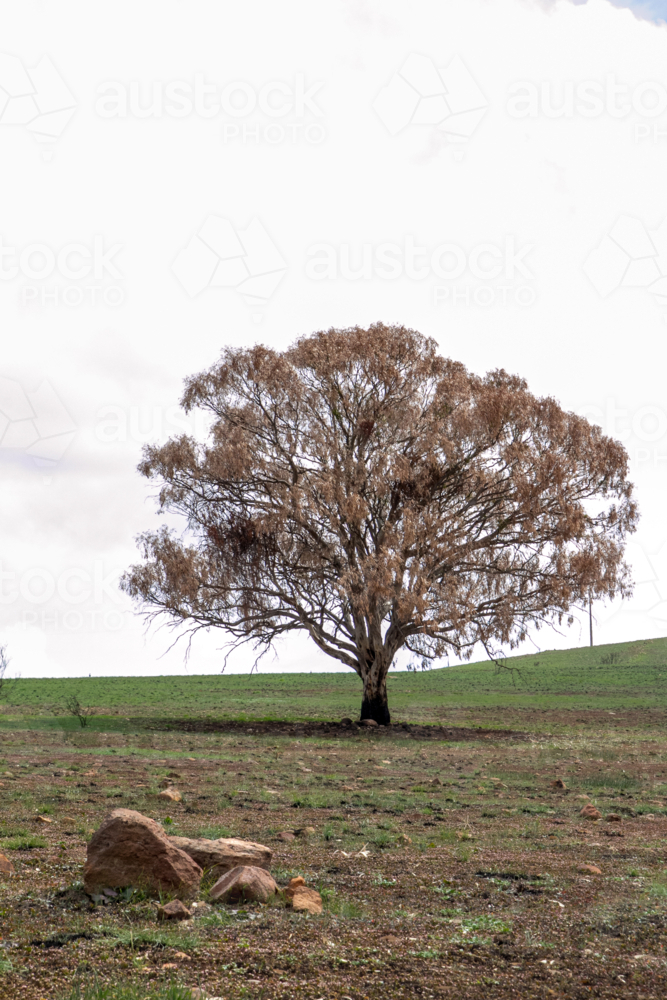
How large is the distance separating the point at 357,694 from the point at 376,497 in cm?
2323

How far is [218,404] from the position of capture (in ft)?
99.9

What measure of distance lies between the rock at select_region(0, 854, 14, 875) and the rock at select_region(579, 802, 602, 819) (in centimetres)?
774

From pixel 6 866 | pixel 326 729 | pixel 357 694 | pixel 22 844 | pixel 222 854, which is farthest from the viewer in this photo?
pixel 357 694

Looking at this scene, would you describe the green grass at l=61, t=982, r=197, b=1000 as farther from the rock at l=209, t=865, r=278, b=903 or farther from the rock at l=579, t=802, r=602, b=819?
the rock at l=579, t=802, r=602, b=819

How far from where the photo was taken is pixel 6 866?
7.74 metres

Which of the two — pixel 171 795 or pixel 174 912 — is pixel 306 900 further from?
pixel 171 795

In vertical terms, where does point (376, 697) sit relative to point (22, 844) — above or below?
above

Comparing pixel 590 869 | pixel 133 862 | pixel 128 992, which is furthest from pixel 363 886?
pixel 128 992

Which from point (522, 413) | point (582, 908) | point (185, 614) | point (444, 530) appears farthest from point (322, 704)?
point (582, 908)

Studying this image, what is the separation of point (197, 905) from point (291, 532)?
832 inches

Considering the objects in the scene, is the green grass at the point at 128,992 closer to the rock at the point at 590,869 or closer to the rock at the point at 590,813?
the rock at the point at 590,869

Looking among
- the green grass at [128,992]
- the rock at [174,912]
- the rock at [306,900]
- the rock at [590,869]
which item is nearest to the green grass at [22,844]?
the rock at [174,912]

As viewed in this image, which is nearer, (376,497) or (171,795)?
(171,795)

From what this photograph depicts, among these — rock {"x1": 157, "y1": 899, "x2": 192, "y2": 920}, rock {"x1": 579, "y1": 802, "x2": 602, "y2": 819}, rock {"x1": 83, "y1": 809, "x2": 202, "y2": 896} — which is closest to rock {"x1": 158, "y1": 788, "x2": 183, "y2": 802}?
rock {"x1": 83, "y1": 809, "x2": 202, "y2": 896}
